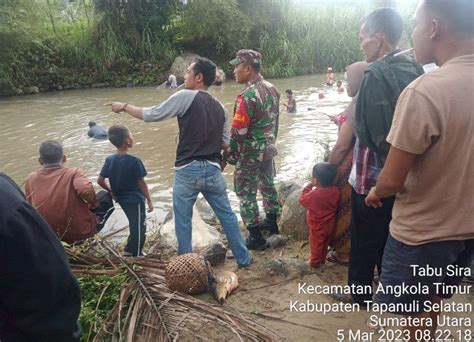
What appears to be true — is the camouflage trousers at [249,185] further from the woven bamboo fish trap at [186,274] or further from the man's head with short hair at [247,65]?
the woven bamboo fish trap at [186,274]

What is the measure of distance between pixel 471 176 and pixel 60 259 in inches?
65.3

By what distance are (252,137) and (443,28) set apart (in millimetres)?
2161

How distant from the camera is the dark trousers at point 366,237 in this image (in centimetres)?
254

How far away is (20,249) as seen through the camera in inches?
46.3

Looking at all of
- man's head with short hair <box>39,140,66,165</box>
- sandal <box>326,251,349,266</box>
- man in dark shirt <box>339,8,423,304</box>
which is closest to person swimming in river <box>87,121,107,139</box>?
man's head with short hair <box>39,140,66,165</box>

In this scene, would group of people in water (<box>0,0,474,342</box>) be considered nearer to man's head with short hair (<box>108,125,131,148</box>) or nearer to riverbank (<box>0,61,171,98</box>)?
man's head with short hair (<box>108,125,131,148</box>)

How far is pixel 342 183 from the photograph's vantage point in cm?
319

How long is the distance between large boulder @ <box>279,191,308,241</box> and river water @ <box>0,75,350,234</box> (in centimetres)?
129

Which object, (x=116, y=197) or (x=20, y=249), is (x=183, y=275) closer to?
(x=116, y=197)

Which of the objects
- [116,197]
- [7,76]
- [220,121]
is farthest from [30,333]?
[7,76]

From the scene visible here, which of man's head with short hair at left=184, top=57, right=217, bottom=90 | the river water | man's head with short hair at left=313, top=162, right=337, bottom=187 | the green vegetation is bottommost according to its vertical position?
the river water

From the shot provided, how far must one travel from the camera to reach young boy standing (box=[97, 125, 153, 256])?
380 centimetres

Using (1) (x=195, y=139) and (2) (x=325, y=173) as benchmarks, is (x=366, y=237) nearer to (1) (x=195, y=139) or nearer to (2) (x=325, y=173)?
(2) (x=325, y=173)

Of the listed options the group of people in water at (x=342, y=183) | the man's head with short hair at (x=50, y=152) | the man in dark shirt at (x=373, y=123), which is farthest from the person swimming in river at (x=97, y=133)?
the man in dark shirt at (x=373, y=123)
